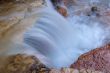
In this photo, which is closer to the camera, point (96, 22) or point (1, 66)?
point (1, 66)

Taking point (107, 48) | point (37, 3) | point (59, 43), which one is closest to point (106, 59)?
point (107, 48)

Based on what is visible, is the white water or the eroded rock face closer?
the eroded rock face

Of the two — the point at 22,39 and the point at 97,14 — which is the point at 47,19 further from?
the point at 97,14

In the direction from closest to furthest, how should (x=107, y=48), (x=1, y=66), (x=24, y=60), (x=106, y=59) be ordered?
1. (x=24, y=60)
2. (x=1, y=66)
3. (x=106, y=59)
4. (x=107, y=48)

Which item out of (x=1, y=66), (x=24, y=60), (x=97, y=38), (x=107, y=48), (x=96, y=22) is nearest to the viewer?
(x=24, y=60)

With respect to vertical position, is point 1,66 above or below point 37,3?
below
